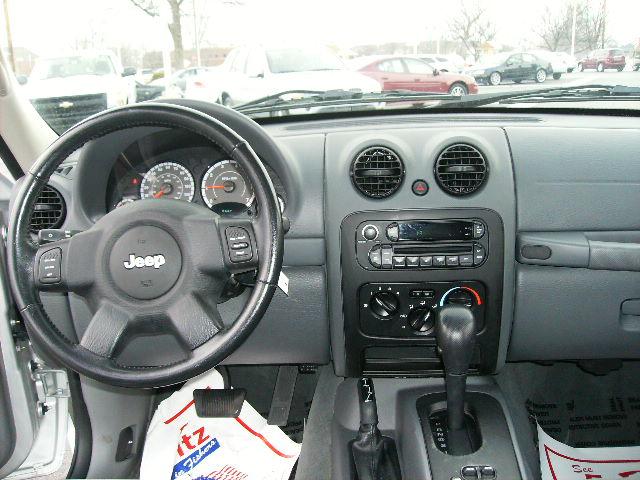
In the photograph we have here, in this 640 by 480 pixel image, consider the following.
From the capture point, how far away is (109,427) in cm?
251

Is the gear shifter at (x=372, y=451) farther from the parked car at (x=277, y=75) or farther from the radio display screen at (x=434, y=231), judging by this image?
the parked car at (x=277, y=75)

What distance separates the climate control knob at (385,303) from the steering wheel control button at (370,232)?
0.20 metres

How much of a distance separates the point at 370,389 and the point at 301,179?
32.9 inches

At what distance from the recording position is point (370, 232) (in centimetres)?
210

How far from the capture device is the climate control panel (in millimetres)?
2172

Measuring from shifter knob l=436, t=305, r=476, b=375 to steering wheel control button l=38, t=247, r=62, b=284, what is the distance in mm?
1048

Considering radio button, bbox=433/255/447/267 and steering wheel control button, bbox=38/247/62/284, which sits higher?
steering wheel control button, bbox=38/247/62/284

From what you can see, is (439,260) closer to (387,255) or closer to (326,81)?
(387,255)

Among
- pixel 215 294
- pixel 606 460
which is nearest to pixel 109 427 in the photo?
pixel 215 294

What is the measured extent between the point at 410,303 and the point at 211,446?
0.94 meters

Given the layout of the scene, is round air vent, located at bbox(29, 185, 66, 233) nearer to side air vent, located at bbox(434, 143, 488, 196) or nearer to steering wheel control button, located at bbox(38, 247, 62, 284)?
steering wheel control button, located at bbox(38, 247, 62, 284)

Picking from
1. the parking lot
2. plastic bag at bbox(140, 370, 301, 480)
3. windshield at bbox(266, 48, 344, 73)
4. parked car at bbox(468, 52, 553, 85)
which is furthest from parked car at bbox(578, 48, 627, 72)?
plastic bag at bbox(140, 370, 301, 480)

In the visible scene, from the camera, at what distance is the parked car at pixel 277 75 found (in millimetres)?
2565

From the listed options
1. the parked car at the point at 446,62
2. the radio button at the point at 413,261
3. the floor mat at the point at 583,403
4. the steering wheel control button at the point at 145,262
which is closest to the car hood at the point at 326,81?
the parked car at the point at 446,62
